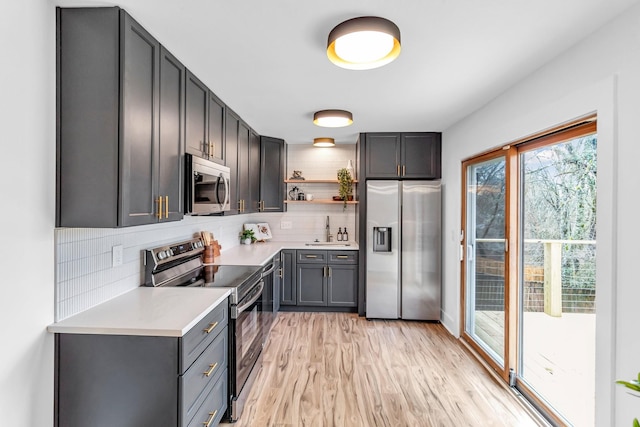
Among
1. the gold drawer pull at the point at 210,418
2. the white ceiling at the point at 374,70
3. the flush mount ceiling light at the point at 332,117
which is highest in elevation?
the white ceiling at the point at 374,70

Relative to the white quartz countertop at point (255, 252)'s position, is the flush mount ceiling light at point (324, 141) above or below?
above

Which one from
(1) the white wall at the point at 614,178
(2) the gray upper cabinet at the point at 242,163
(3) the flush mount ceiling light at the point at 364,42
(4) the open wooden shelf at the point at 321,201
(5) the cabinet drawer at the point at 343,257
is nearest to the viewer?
(1) the white wall at the point at 614,178

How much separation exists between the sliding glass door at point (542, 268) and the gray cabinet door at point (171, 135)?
8.02 ft

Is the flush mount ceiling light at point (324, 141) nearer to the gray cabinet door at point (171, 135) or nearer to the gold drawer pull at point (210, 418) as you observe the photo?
the gray cabinet door at point (171, 135)

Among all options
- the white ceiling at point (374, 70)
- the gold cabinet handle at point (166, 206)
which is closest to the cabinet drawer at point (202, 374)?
the gold cabinet handle at point (166, 206)

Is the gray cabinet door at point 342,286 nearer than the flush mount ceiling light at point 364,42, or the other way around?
the flush mount ceiling light at point 364,42

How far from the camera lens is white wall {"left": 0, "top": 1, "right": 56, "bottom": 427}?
1.30 metres

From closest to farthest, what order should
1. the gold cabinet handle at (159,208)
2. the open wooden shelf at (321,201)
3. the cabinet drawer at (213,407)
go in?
the cabinet drawer at (213,407) → the gold cabinet handle at (159,208) → the open wooden shelf at (321,201)

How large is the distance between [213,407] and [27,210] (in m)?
1.41

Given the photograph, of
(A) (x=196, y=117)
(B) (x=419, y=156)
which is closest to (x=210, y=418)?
(A) (x=196, y=117)

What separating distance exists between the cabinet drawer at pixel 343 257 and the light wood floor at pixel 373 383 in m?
0.87

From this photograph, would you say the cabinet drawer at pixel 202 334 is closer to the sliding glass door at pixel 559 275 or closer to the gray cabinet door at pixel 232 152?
the gray cabinet door at pixel 232 152

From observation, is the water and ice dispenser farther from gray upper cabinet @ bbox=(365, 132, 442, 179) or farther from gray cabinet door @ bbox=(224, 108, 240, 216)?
gray cabinet door @ bbox=(224, 108, 240, 216)

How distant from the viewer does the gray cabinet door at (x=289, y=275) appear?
430 centimetres
